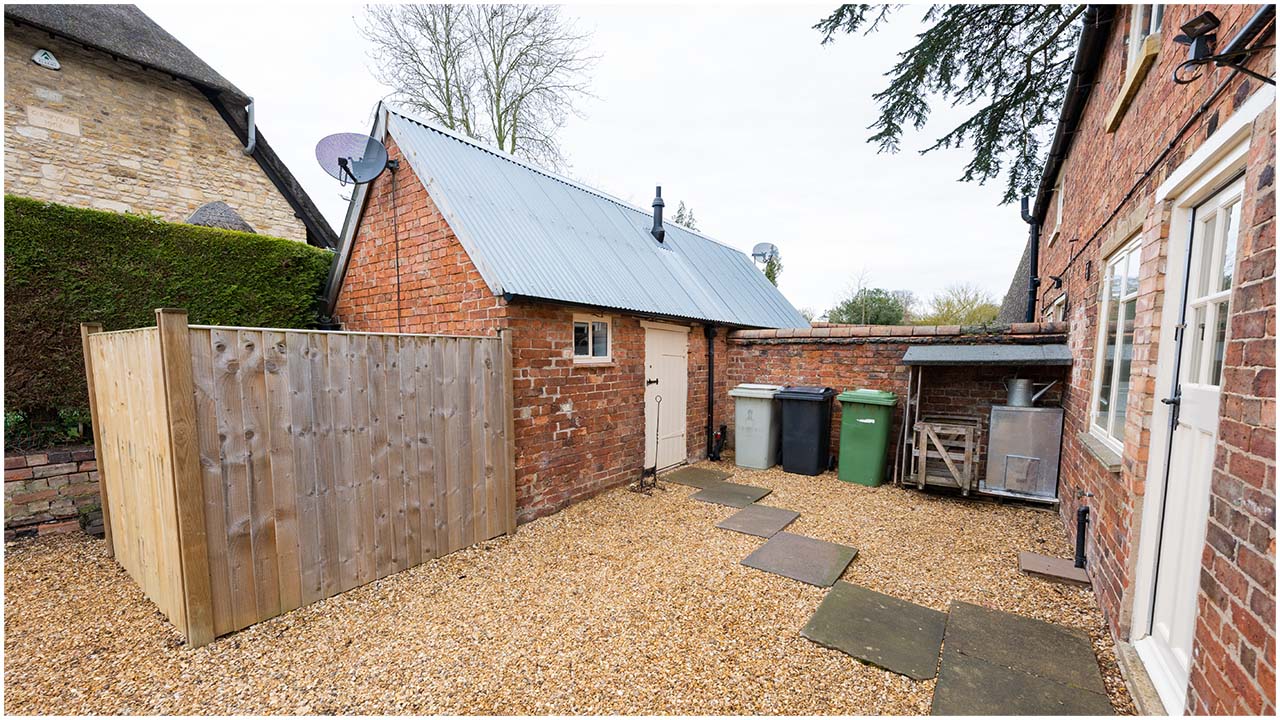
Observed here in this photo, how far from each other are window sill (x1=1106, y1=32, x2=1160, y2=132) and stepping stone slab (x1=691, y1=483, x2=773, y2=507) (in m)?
4.89

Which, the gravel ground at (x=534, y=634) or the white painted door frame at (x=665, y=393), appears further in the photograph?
the white painted door frame at (x=665, y=393)

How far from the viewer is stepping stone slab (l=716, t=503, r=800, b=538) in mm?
4766

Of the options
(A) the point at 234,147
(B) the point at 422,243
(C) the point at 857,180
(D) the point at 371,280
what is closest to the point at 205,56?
(A) the point at 234,147

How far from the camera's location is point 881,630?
3.05 metres

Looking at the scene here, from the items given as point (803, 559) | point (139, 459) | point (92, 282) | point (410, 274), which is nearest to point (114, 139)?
point (92, 282)

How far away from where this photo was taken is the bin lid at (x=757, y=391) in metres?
7.27

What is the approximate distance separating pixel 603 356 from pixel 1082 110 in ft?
21.2

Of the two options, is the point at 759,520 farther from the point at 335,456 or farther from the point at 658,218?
the point at 658,218

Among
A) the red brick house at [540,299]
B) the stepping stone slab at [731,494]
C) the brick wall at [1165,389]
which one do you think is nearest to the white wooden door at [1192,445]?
the brick wall at [1165,389]

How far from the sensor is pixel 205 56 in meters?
11.4

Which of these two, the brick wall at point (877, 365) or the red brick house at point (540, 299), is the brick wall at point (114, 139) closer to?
the red brick house at point (540, 299)

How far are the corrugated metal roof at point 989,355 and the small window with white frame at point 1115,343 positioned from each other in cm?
120

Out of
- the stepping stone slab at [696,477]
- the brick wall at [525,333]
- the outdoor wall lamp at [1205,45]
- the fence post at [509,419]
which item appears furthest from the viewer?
the stepping stone slab at [696,477]

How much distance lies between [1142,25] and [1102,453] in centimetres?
330
